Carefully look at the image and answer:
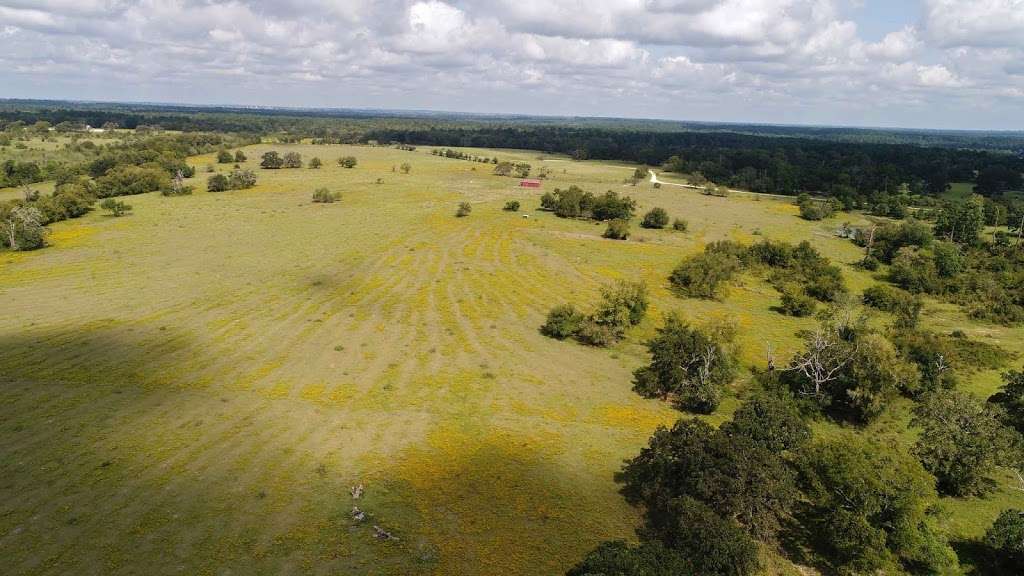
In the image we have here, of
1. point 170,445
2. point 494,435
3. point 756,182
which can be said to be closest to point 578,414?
point 494,435

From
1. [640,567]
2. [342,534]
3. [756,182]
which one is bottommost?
[342,534]

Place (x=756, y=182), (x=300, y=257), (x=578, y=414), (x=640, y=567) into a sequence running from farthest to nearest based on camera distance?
(x=756, y=182) < (x=300, y=257) < (x=578, y=414) < (x=640, y=567)

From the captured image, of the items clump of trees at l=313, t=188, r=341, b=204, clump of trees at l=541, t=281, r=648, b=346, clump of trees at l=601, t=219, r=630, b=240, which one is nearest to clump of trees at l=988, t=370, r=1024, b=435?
clump of trees at l=541, t=281, r=648, b=346

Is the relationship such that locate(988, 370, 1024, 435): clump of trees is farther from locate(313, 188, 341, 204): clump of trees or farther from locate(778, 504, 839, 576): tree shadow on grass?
locate(313, 188, 341, 204): clump of trees

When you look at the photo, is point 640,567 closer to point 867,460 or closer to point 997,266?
point 867,460

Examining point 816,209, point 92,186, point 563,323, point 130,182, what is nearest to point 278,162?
point 130,182

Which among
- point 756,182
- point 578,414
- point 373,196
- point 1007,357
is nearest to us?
point 578,414

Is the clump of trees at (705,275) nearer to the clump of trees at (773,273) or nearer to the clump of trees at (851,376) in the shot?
the clump of trees at (773,273)
